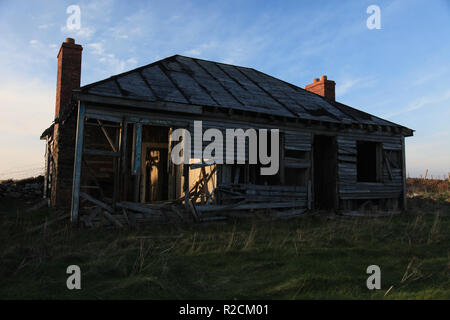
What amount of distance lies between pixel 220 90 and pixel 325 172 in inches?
205

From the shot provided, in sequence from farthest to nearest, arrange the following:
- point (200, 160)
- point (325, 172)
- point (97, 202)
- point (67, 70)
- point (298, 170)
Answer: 1. point (325, 172)
2. point (67, 70)
3. point (298, 170)
4. point (200, 160)
5. point (97, 202)

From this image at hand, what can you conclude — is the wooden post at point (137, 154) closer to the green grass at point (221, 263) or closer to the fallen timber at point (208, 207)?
the fallen timber at point (208, 207)

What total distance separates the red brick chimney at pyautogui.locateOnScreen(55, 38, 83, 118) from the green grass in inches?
223

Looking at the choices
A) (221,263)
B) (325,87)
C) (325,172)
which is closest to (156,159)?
(325,172)

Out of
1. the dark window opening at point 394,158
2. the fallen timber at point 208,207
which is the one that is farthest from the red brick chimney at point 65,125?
the dark window opening at point 394,158

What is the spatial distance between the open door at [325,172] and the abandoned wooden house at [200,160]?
40 mm

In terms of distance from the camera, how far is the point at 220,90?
11.7 m

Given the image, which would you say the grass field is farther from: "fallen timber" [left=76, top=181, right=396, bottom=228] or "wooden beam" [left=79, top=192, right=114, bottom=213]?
"wooden beam" [left=79, top=192, right=114, bottom=213]

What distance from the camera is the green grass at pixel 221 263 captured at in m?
4.09

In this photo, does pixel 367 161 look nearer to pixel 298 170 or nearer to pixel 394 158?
pixel 394 158

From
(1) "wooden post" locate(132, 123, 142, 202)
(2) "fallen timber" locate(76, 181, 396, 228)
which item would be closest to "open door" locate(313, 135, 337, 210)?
(2) "fallen timber" locate(76, 181, 396, 228)

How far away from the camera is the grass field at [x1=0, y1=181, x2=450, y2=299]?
409 centimetres
